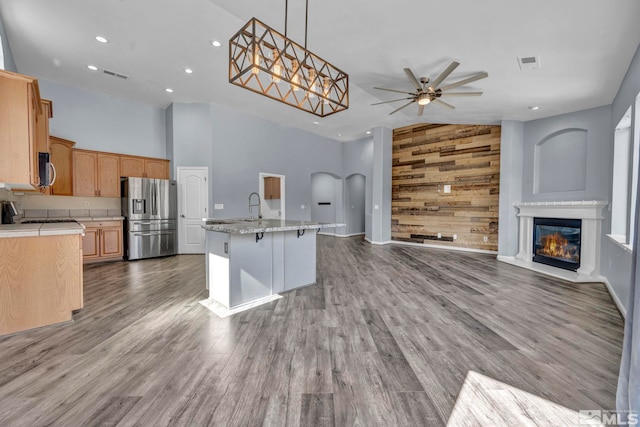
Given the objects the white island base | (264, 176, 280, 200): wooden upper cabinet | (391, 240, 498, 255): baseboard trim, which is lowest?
(391, 240, 498, 255): baseboard trim

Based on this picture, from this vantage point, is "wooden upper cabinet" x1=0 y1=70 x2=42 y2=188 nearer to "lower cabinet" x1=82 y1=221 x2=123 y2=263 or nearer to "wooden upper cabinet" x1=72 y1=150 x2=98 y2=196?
"lower cabinet" x1=82 y1=221 x2=123 y2=263

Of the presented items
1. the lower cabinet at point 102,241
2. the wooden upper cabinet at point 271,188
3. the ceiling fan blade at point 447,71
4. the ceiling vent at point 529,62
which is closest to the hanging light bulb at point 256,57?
the ceiling fan blade at point 447,71

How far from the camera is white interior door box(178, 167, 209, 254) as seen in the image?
5.99 metres

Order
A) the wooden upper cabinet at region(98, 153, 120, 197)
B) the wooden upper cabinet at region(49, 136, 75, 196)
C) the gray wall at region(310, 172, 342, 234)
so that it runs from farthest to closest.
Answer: the gray wall at region(310, 172, 342, 234) → the wooden upper cabinet at region(98, 153, 120, 197) → the wooden upper cabinet at region(49, 136, 75, 196)

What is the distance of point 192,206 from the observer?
6.04 metres

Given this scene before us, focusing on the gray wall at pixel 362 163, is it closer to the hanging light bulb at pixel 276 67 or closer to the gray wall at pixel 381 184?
the gray wall at pixel 381 184

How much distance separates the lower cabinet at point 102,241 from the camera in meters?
4.99

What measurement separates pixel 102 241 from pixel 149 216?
35.4 inches

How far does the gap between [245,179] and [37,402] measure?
554cm

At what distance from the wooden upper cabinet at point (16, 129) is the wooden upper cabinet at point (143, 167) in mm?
3417

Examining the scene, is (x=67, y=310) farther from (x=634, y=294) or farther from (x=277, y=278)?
(x=634, y=294)

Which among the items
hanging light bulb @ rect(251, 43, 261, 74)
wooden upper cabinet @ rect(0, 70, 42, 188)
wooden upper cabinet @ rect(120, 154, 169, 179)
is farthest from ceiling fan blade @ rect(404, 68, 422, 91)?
wooden upper cabinet @ rect(120, 154, 169, 179)

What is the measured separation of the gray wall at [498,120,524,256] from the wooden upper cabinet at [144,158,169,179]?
7.34 m

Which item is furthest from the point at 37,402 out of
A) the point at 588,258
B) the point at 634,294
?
the point at 588,258
